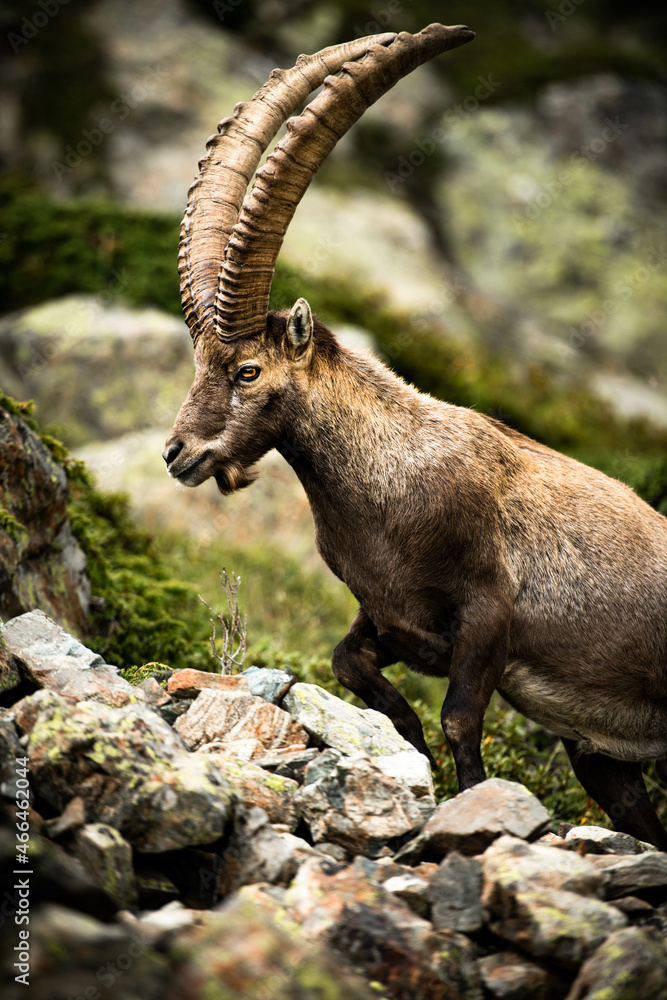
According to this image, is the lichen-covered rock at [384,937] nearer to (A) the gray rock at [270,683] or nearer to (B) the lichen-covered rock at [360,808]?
(B) the lichen-covered rock at [360,808]

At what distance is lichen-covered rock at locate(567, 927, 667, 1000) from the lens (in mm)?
2855

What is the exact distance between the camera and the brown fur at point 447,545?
207 inches

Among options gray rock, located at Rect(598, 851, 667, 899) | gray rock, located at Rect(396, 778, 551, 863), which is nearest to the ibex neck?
gray rock, located at Rect(396, 778, 551, 863)

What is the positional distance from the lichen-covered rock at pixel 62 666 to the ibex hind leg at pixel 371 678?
54.4 inches

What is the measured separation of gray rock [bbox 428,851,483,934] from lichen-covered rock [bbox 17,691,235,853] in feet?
2.82

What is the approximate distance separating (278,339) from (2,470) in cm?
219

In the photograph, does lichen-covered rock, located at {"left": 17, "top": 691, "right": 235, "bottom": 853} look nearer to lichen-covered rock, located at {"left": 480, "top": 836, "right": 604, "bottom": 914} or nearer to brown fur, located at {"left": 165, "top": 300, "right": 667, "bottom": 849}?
lichen-covered rock, located at {"left": 480, "top": 836, "right": 604, "bottom": 914}

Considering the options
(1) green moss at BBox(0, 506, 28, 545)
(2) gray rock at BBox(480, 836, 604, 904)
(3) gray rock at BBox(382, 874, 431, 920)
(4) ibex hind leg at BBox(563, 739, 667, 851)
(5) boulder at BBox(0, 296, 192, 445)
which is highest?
(5) boulder at BBox(0, 296, 192, 445)

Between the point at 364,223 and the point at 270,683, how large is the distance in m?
16.8

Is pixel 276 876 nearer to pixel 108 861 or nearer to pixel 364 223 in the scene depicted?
pixel 108 861

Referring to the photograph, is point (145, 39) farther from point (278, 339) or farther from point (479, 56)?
point (278, 339)

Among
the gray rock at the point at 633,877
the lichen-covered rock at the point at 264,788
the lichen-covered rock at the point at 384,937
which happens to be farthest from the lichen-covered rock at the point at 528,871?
the lichen-covered rock at the point at 264,788

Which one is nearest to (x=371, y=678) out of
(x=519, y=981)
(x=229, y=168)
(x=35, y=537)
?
(x=519, y=981)

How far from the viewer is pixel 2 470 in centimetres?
611
